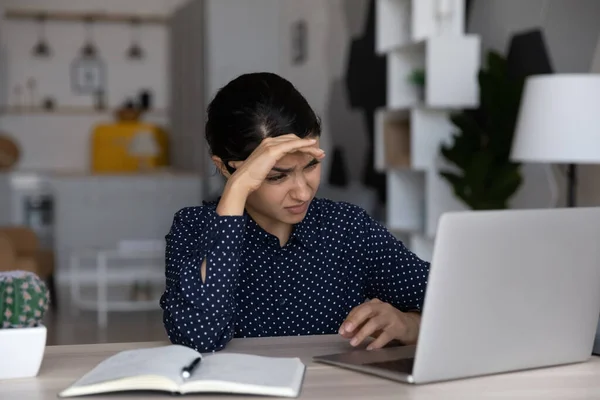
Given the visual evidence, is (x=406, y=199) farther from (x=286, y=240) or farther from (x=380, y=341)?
(x=380, y=341)

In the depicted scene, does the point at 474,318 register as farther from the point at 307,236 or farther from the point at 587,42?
the point at 587,42

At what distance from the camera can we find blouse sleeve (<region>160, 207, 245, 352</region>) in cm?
159

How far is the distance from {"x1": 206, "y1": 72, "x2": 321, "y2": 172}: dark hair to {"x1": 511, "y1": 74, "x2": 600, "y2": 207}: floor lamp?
1.34 metres

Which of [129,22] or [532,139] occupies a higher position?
[129,22]

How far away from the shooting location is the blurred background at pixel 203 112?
389cm

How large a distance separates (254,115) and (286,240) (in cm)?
27

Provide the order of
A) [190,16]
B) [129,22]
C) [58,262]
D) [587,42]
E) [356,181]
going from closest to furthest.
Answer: [587,42] < [356,181] < [58,262] < [190,16] < [129,22]

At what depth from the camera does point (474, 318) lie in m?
1.32

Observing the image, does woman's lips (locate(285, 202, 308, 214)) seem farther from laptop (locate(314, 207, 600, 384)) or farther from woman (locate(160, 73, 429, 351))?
laptop (locate(314, 207, 600, 384))

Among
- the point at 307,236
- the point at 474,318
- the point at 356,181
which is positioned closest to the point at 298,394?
the point at 474,318

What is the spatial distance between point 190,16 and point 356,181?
8.47ft

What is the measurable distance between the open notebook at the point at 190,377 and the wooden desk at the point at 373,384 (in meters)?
0.02

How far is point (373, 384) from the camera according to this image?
132cm

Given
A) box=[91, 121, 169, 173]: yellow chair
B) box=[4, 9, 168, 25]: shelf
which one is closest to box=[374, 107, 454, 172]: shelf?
box=[91, 121, 169, 173]: yellow chair
